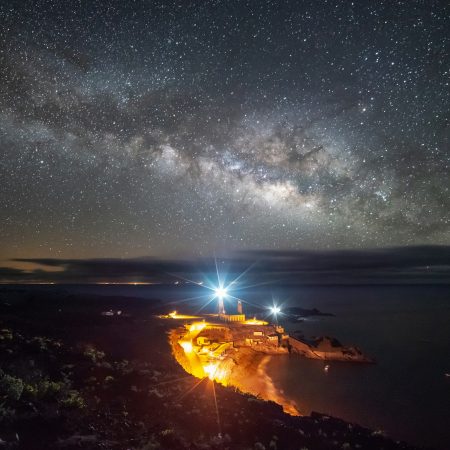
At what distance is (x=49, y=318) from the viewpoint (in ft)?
122

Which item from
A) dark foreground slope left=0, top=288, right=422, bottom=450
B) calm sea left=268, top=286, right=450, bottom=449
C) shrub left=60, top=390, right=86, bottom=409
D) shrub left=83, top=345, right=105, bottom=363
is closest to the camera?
dark foreground slope left=0, top=288, right=422, bottom=450

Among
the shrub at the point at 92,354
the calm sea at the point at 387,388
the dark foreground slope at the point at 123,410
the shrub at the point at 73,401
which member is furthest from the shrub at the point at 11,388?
the calm sea at the point at 387,388

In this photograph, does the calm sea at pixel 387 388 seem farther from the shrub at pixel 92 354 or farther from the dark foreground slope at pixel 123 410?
the shrub at pixel 92 354

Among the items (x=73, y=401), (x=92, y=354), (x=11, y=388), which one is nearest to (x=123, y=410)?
(x=73, y=401)

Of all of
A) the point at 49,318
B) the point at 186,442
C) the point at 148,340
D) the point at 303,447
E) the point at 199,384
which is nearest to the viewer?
the point at 186,442

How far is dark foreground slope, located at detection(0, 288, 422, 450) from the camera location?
11203 millimetres

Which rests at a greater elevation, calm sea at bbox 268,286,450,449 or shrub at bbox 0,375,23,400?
shrub at bbox 0,375,23,400

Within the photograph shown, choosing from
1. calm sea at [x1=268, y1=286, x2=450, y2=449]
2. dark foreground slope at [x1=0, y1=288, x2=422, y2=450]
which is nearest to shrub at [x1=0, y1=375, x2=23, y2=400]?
dark foreground slope at [x1=0, y1=288, x2=422, y2=450]

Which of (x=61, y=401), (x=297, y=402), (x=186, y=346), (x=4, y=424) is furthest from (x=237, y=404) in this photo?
(x=186, y=346)

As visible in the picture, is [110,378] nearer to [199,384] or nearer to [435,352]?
[199,384]

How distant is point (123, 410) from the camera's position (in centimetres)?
1408

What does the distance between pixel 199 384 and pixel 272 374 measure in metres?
23.2

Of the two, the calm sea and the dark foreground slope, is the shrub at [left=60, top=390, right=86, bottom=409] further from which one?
the calm sea

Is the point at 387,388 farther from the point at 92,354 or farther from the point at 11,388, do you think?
the point at 11,388
